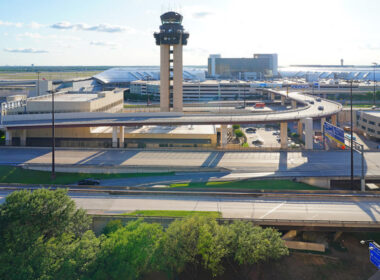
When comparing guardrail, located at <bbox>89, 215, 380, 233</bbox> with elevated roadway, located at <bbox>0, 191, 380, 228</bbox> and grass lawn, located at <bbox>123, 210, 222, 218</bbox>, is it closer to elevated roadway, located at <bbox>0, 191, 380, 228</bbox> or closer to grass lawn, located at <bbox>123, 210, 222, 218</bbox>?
elevated roadway, located at <bbox>0, 191, 380, 228</bbox>

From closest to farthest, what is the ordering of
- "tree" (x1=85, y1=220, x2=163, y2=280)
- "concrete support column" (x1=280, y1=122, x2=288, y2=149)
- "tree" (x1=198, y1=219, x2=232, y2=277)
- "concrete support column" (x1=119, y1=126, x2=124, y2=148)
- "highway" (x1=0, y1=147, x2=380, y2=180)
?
"tree" (x1=85, y1=220, x2=163, y2=280), "tree" (x1=198, y1=219, x2=232, y2=277), "highway" (x1=0, y1=147, x2=380, y2=180), "concrete support column" (x1=280, y1=122, x2=288, y2=149), "concrete support column" (x1=119, y1=126, x2=124, y2=148)

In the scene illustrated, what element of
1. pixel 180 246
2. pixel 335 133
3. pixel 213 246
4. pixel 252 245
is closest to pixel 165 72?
pixel 335 133

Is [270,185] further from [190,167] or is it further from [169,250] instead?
[169,250]

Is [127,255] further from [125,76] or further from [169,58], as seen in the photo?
[125,76]

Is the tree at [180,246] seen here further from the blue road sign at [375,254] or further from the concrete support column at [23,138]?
the concrete support column at [23,138]

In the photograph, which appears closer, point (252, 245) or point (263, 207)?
point (252, 245)

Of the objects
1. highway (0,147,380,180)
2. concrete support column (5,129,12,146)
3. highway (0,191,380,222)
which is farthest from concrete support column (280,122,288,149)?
concrete support column (5,129,12,146)
